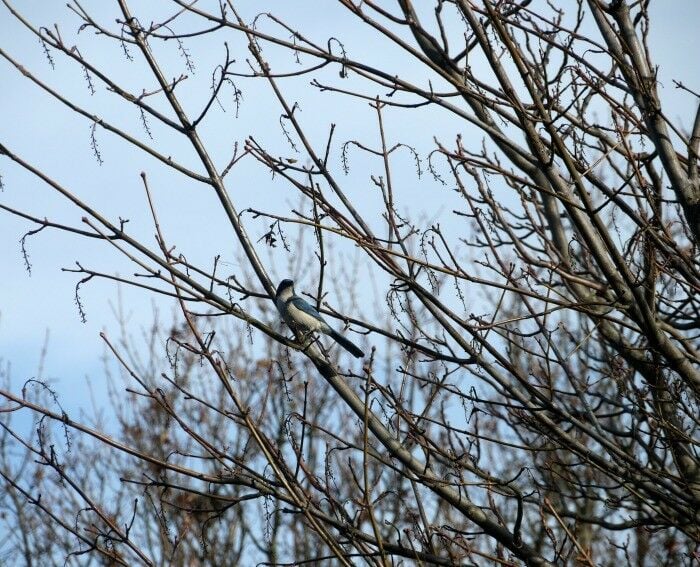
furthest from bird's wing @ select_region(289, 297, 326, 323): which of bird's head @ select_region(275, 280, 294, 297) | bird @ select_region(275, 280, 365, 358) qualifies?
bird's head @ select_region(275, 280, 294, 297)

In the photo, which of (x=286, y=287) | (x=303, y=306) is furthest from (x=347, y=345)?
(x=286, y=287)

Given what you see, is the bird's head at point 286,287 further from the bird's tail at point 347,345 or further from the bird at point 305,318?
the bird's tail at point 347,345

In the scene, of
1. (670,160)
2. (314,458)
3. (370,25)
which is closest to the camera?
(370,25)

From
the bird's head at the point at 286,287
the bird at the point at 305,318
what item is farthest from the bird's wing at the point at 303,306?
the bird's head at the point at 286,287

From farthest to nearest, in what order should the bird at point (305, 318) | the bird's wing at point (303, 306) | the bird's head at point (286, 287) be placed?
the bird's head at point (286, 287) < the bird's wing at point (303, 306) < the bird at point (305, 318)

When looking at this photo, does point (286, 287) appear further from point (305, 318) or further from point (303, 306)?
point (305, 318)

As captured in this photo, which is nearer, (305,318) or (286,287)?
(305,318)

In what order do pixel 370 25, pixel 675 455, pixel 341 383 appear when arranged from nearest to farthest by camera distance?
pixel 370 25, pixel 341 383, pixel 675 455

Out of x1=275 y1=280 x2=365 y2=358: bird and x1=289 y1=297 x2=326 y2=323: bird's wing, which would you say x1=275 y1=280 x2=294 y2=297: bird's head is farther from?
x1=289 y1=297 x2=326 y2=323: bird's wing

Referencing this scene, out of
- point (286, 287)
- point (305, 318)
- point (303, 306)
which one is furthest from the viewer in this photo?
point (286, 287)

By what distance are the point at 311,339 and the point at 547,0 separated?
6.20 feet

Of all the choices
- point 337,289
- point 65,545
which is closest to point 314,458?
point 337,289

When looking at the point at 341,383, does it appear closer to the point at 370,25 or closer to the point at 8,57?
the point at 370,25

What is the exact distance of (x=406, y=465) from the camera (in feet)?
11.0
